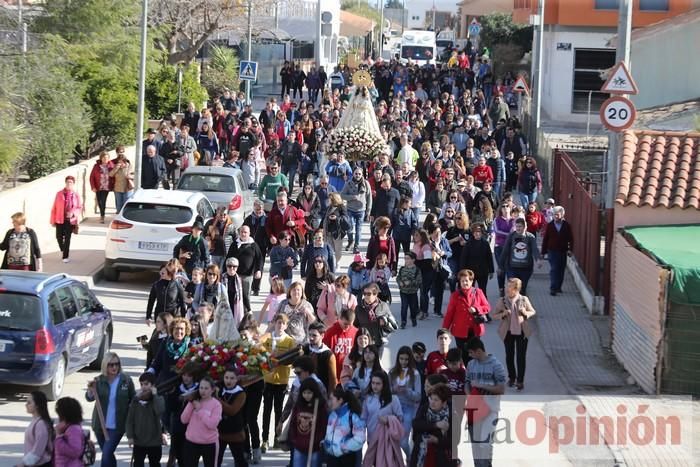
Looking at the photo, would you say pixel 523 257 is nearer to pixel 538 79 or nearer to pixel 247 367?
pixel 247 367

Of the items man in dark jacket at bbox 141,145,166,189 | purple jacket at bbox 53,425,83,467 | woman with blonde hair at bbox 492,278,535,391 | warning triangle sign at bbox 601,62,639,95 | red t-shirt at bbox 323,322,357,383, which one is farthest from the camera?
man in dark jacket at bbox 141,145,166,189

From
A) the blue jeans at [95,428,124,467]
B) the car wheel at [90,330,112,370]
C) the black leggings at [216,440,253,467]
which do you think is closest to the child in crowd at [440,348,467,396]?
the black leggings at [216,440,253,467]

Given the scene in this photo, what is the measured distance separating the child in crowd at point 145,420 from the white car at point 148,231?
9.31 meters

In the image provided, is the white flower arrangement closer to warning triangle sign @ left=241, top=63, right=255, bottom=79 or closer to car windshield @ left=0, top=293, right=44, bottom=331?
warning triangle sign @ left=241, top=63, right=255, bottom=79

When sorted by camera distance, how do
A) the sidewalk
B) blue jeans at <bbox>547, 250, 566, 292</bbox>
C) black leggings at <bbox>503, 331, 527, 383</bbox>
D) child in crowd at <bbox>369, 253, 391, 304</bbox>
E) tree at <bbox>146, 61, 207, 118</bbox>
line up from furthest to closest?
tree at <bbox>146, 61, 207, 118</bbox>, blue jeans at <bbox>547, 250, 566, 292</bbox>, child in crowd at <bbox>369, 253, 391, 304</bbox>, the sidewalk, black leggings at <bbox>503, 331, 527, 383</bbox>

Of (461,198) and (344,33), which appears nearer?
(461,198)

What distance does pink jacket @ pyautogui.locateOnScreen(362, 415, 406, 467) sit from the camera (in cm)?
1152

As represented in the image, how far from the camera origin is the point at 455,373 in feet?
41.1

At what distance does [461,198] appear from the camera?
23.0 meters

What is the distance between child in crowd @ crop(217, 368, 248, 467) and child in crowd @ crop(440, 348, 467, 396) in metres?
1.88

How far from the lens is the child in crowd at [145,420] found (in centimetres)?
1209

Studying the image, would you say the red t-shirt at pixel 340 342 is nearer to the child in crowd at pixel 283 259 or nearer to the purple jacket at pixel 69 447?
the purple jacket at pixel 69 447

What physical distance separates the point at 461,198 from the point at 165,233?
197 inches

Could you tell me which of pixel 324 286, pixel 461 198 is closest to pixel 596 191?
pixel 461 198
